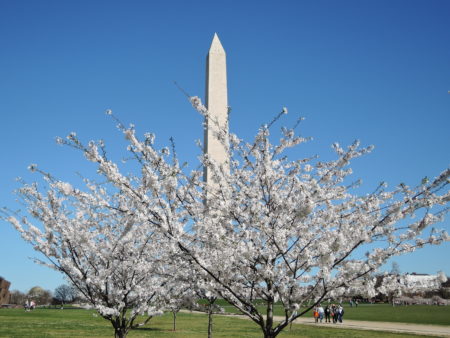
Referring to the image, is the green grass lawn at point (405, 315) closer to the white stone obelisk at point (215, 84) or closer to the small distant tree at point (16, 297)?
the white stone obelisk at point (215, 84)

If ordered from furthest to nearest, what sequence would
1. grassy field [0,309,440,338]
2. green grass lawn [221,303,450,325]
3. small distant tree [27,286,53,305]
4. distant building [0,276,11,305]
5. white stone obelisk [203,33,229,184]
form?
small distant tree [27,286,53,305] < distant building [0,276,11,305] < green grass lawn [221,303,450,325] < white stone obelisk [203,33,229,184] < grassy field [0,309,440,338]

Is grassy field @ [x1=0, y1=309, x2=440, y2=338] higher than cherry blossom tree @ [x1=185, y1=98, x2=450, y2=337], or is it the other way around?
cherry blossom tree @ [x1=185, y1=98, x2=450, y2=337]

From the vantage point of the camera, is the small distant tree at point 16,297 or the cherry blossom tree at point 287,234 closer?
the cherry blossom tree at point 287,234

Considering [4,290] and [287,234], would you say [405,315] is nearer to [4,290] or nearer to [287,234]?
[287,234]

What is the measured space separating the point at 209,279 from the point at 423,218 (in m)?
2.24

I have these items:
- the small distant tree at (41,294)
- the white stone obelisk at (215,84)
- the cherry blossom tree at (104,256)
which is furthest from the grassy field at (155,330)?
the small distant tree at (41,294)

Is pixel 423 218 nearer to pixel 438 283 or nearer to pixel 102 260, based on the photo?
pixel 438 283

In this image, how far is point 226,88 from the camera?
24953mm

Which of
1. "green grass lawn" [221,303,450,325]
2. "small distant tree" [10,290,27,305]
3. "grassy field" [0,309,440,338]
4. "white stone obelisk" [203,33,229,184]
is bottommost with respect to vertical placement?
"grassy field" [0,309,440,338]

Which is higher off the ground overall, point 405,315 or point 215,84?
point 215,84

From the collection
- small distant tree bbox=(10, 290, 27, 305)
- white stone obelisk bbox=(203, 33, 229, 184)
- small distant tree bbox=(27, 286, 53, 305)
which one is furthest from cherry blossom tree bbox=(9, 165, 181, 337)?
small distant tree bbox=(10, 290, 27, 305)

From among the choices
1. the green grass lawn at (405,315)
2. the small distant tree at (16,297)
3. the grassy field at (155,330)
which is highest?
the small distant tree at (16,297)

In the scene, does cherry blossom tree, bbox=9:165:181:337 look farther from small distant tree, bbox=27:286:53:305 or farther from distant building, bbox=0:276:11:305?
small distant tree, bbox=27:286:53:305

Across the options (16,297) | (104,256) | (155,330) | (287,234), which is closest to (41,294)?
(16,297)
